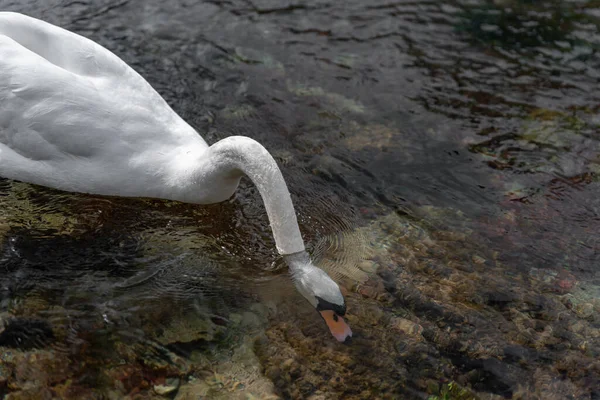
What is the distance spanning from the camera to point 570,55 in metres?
8.23

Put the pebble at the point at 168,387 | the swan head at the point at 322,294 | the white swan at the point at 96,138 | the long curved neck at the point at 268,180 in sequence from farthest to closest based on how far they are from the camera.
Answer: the white swan at the point at 96,138 → the long curved neck at the point at 268,180 → the swan head at the point at 322,294 → the pebble at the point at 168,387

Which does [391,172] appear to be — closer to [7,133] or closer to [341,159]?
[341,159]

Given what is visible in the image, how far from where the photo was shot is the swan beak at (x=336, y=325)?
446cm

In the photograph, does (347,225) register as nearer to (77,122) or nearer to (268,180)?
(268,180)

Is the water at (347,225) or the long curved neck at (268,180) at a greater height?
the long curved neck at (268,180)

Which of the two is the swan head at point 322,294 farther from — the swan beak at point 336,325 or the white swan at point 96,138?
the white swan at point 96,138

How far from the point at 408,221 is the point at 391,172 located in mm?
758

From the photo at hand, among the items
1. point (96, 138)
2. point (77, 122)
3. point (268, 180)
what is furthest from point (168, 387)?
point (77, 122)

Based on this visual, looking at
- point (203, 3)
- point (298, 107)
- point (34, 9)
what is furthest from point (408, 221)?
point (34, 9)

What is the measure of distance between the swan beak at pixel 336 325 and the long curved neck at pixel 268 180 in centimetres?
48

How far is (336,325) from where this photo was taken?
449 cm

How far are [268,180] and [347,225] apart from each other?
1.26 meters

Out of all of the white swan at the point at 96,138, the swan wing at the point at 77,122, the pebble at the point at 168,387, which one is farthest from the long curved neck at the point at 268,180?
the pebble at the point at 168,387

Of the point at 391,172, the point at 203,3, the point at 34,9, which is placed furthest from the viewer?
the point at 203,3
